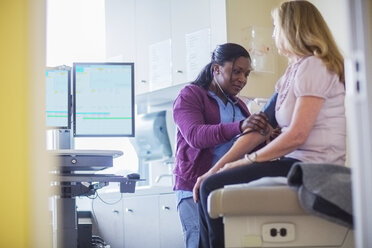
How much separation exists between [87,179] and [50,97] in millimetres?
650

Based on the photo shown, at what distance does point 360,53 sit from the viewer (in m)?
1.39

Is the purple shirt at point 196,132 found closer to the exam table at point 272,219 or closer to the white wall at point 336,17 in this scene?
the exam table at point 272,219

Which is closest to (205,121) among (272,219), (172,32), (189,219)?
(189,219)

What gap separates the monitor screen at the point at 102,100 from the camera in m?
3.60

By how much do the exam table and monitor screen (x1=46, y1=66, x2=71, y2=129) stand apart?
68.8 inches

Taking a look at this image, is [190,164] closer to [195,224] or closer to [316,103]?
[195,224]

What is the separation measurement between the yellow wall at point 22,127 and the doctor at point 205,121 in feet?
3.62

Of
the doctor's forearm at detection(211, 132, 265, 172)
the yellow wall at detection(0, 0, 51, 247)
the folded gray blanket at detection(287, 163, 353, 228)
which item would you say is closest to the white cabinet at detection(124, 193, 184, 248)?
the doctor's forearm at detection(211, 132, 265, 172)

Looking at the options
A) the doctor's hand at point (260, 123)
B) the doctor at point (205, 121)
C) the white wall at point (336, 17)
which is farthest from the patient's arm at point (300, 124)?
the white wall at point (336, 17)

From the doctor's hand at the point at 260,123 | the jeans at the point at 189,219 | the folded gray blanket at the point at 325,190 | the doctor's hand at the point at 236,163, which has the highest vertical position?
the doctor's hand at the point at 260,123

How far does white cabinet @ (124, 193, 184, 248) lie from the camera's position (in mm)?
4155

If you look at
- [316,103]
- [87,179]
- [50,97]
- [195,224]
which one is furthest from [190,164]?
[50,97]

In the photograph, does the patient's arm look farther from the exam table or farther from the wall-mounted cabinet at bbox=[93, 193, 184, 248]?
the wall-mounted cabinet at bbox=[93, 193, 184, 248]

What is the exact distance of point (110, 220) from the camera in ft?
15.7
